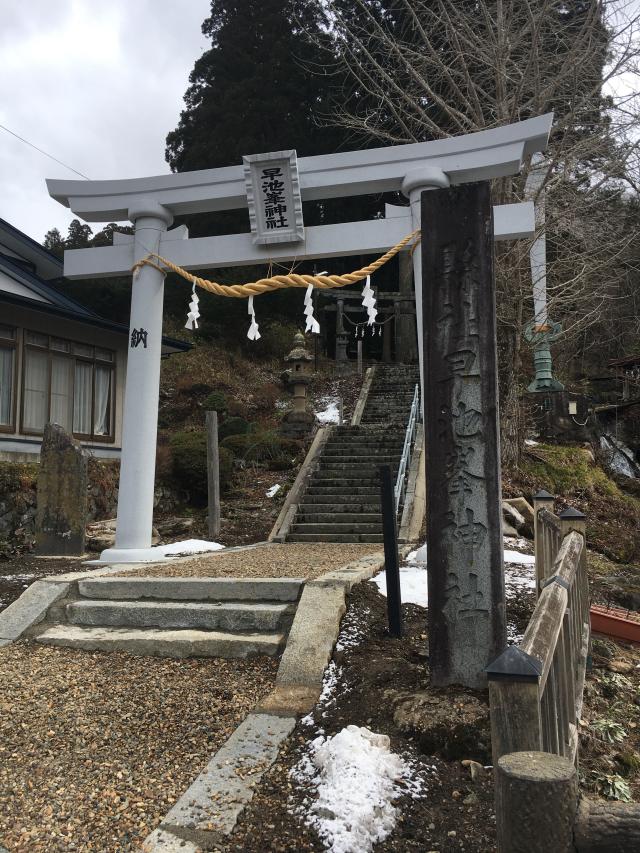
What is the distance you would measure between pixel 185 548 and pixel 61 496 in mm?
1929

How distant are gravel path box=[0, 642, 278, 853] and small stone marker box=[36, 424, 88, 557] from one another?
14.0ft

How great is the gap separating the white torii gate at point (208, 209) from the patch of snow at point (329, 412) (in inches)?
398

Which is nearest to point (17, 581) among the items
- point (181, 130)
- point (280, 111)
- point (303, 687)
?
point (303, 687)

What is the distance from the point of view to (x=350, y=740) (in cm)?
313

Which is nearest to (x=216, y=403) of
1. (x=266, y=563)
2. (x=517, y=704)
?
(x=266, y=563)

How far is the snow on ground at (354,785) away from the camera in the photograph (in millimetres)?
2652

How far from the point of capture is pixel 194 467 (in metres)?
13.5

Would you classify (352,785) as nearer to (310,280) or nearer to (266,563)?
(266,563)

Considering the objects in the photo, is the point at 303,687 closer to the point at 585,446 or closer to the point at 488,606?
the point at 488,606

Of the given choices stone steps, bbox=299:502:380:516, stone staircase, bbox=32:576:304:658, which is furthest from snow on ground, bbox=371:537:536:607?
stone steps, bbox=299:502:380:516

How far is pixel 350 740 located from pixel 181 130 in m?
27.4

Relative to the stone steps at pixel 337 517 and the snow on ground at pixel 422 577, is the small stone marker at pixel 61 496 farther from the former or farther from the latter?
the snow on ground at pixel 422 577

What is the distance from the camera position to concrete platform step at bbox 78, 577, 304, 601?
210 inches

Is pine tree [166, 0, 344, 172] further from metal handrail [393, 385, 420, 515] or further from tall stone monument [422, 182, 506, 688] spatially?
tall stone monument [422, 182, 506, 688]
